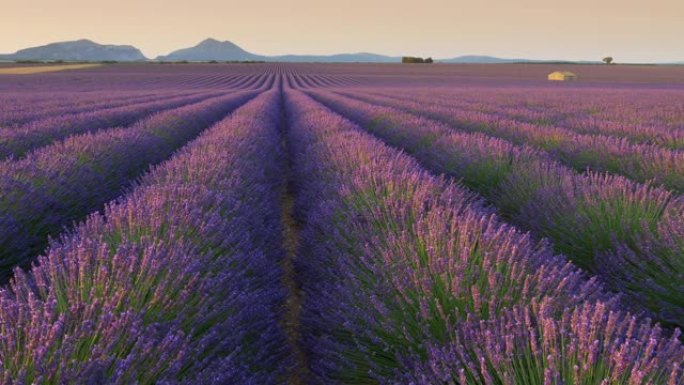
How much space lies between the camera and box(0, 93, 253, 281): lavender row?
3.29m

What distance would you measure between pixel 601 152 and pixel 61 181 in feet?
17.3

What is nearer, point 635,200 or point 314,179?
point 635,200

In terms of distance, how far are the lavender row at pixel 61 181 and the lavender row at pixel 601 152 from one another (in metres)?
4.66

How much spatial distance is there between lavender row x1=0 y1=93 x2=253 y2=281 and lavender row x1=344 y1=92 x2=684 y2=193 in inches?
183

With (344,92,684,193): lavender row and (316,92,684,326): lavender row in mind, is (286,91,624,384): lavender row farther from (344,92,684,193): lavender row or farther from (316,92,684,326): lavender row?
(344,92,684,193): lavender row

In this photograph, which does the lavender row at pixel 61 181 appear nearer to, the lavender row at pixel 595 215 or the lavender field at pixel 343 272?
the lavender field at pixel 343 272

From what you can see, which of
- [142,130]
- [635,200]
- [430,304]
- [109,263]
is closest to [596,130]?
[635,200]

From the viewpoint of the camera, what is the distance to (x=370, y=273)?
95.4 inches

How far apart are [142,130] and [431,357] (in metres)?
6.11

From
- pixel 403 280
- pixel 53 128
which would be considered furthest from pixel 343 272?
pixel 53 128

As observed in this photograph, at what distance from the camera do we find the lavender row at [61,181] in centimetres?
329

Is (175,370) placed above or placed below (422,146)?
above

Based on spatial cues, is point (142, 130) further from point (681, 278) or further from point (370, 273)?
point (681, 278)

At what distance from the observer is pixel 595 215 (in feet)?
11.4
